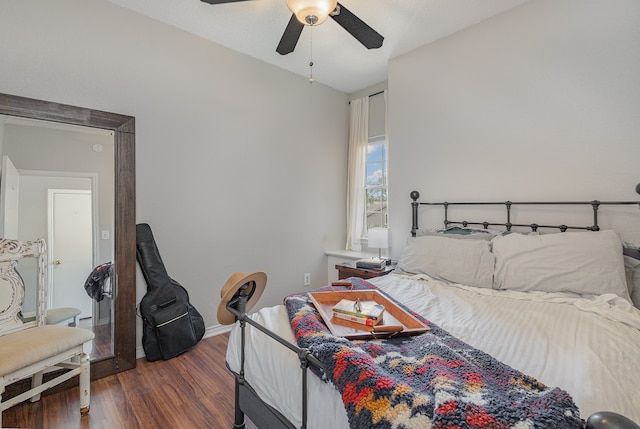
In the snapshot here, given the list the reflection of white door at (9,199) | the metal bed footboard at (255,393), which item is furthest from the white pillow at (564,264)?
the reflection of white door at (9,199)

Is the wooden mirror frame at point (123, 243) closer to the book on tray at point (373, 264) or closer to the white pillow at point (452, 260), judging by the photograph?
the book on tray at point (373, 264)

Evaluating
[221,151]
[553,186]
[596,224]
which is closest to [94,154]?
[221,151]

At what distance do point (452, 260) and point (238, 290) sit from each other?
153 cm

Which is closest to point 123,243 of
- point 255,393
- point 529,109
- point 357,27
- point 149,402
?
point 149,402

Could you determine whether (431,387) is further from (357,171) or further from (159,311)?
(357,171)

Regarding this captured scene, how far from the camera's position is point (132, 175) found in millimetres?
2373

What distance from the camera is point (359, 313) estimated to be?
136 cm

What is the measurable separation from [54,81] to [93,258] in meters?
1.28

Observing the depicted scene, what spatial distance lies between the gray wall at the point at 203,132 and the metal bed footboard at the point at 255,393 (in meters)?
1.50

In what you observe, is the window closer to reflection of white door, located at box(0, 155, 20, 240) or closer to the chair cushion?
the chair cushion

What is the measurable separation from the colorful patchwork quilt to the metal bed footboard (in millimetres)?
43

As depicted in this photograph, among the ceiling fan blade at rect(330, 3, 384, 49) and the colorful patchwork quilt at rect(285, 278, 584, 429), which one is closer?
the colorful patchwork quilt at rect(285, 278, 584, 429)

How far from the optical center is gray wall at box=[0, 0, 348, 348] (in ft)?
7.06

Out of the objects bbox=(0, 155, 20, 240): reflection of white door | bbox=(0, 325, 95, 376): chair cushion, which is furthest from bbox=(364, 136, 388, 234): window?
bbox=(0, 155, 20, 240): reflection of white door
